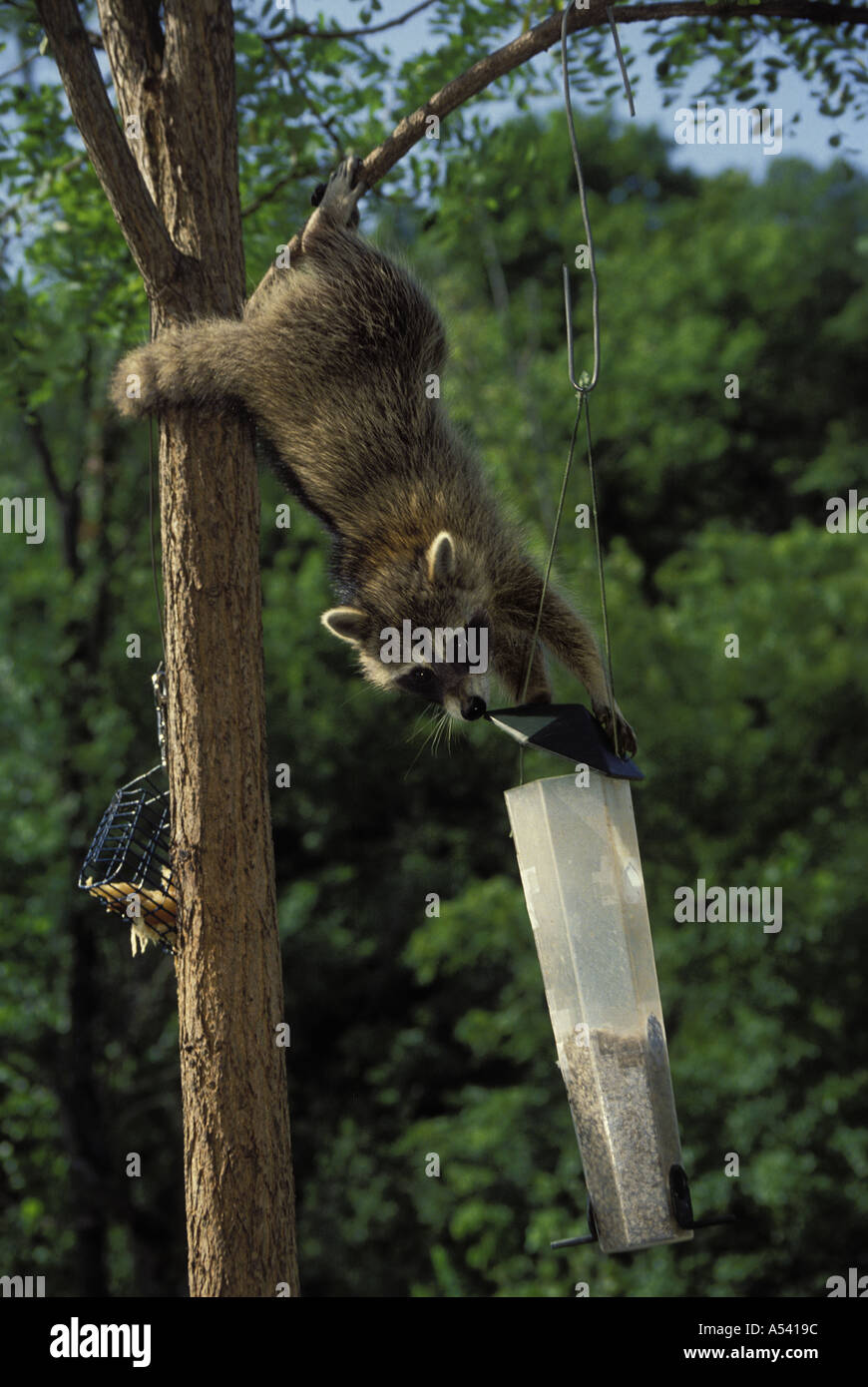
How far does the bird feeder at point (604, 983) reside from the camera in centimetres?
291

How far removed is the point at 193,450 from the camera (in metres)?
3.44

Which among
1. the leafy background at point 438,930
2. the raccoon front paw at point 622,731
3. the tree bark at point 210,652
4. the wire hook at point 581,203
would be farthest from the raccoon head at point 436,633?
the leafy background at point 438,930

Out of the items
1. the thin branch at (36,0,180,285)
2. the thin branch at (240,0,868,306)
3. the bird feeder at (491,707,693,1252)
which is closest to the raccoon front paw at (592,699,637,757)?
the bird feeder at (491,707,693,1252)

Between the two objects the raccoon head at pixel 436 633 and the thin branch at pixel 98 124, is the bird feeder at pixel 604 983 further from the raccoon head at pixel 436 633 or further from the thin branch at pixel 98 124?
the thin branch at pixel 98 124

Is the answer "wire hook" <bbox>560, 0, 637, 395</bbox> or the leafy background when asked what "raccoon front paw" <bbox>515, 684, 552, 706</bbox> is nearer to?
"wire hook" <bbox>560, 0, 637, 395</bbox>

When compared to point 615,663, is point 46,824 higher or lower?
lower

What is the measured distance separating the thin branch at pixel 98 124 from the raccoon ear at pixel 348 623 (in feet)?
3.77

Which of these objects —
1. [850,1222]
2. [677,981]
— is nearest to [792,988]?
[677,981]

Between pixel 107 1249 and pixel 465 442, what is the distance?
762cm

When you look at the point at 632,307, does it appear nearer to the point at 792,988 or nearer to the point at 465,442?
the point at 792,988

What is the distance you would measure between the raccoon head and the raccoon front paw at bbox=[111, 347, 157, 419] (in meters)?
0.82

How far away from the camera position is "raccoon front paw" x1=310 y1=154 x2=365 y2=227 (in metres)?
3.69

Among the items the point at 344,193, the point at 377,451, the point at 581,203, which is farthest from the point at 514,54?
the point at 377,451

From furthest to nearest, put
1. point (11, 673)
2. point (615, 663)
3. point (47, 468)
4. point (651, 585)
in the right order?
point (651, 585)
point (615, 663)
point (11, 673)
point (47, 468)
